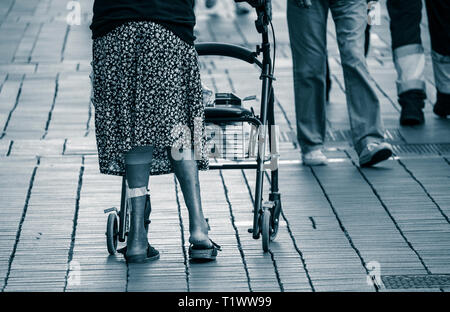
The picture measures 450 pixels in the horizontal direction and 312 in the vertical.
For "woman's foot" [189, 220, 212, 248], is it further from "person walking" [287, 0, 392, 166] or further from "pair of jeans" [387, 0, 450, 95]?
"pair of jeans" [387, 0, 450, 95]

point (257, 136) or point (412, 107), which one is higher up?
point (257, 136)

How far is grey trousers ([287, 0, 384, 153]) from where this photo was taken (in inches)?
288

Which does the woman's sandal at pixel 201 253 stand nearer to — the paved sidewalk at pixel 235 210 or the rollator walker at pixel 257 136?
the paved sidewalk at pixel 235 210

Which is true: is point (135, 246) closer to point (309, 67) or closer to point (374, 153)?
point (374, 153)

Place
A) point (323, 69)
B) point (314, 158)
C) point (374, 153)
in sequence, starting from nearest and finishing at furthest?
point (374, 153) < point (314, 158) < point (323, 69)

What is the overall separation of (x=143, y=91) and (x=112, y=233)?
2.60 ft

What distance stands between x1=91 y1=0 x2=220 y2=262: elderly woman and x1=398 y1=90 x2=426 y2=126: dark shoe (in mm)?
3328

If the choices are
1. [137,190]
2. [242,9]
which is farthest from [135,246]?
[242,9]

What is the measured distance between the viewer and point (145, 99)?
516 centimetres

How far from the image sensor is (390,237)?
18.9 ft

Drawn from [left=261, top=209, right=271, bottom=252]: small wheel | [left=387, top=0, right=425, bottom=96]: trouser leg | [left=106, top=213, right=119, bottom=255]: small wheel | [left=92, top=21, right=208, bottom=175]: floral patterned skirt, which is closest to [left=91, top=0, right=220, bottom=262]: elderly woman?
[left=92, top=21, right=208, bottom=175]: floral patterned skirt

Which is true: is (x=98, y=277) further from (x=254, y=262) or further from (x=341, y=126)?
(x=341, y=126)

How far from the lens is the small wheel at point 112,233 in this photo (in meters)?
5.43
